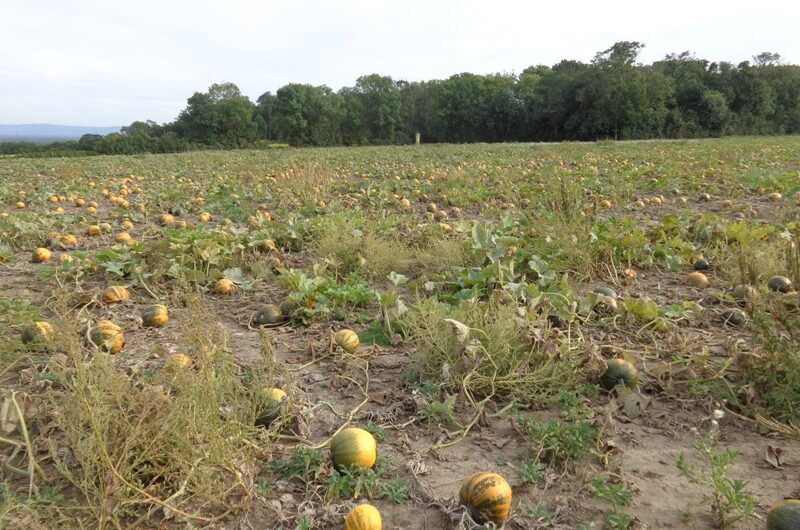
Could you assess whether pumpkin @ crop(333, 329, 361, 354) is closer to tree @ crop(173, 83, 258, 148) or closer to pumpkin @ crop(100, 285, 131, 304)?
pumpkin @ crop(100, 285, 131, 304)

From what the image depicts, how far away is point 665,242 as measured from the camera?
18.1 ft

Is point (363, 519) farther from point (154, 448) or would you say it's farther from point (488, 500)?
point (154, 448)

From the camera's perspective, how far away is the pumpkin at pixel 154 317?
389cm

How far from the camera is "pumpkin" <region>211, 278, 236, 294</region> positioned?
15.1ft

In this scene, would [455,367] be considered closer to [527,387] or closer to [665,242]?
[527,387]

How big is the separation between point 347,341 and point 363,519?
1.61m

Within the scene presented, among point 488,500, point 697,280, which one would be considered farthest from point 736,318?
point 488,500

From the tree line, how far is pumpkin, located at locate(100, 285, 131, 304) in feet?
143

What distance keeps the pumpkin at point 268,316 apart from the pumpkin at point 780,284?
3.79 meters

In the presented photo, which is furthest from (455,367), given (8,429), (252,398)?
(8,429)

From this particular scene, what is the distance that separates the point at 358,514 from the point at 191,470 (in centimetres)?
64

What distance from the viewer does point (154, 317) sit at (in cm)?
389

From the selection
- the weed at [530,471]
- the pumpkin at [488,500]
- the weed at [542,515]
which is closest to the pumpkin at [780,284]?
the weed at [530,471]

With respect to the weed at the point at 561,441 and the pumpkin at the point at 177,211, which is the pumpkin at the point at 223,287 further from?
the pumpkin at the point at 177,211
